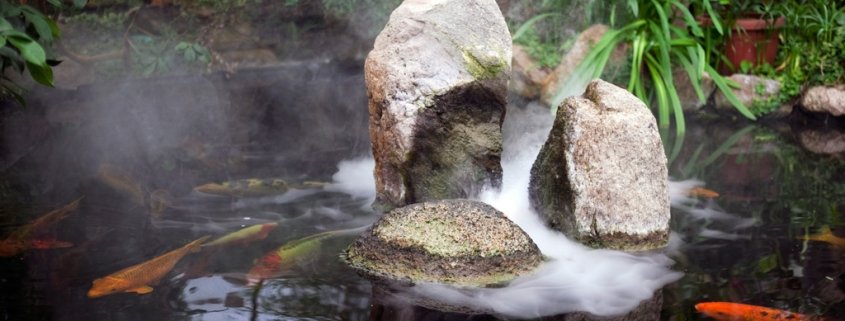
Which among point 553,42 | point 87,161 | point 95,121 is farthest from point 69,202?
point 553,42

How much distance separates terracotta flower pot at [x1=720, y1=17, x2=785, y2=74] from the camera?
806 centimetres

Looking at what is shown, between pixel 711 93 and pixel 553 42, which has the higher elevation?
pixel 553 42

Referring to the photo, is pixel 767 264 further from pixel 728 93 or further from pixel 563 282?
pixel 728 93

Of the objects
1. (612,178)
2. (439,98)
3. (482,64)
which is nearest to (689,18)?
(482,64)

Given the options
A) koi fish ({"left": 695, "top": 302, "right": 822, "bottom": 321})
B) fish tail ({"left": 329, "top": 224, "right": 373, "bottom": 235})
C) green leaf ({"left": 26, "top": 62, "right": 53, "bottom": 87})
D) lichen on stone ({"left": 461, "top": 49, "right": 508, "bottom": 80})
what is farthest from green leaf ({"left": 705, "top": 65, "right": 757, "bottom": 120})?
green leaf ({"left": 26, "top": 62, "right": 53, "bottom": 87})

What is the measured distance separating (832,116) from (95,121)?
668 cm

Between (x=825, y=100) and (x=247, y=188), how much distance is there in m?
5.37

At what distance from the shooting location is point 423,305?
3.47 meters

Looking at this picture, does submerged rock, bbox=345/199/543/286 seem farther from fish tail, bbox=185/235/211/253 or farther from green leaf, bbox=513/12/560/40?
green leaf, bbox=513/12/560/40

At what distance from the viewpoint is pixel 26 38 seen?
3.66m

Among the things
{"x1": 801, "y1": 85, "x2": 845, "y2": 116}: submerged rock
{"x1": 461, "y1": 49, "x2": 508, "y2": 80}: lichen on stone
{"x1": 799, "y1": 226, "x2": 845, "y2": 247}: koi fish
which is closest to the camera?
{"x1": 799, "y1": 226, "x2": 845, "y2": 247}: koi fish

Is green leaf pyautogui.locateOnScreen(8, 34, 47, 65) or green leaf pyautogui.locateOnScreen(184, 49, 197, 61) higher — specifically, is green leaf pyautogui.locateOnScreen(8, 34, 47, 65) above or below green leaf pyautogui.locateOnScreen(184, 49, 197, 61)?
above

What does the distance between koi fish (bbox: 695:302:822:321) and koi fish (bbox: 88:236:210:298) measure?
92.4 inches

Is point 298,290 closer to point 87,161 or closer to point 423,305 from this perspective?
point 423,305
